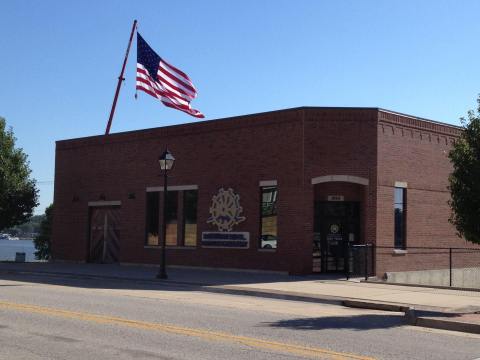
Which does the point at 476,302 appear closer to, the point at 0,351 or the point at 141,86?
the point at 0,351

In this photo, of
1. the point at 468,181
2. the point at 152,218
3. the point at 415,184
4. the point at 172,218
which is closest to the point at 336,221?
the point at 415,184

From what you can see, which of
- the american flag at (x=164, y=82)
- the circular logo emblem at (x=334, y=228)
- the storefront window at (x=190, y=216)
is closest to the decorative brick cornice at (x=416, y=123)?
the circular logo emblem at (x=334, y=228)

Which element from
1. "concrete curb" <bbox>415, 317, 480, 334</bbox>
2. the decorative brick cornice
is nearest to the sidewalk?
"concrete curb" <bbox>415, 317, 480, 334</bbox>

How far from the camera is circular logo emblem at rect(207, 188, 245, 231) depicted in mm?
25328

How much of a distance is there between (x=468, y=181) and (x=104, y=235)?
67.7ft

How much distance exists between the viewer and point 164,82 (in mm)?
28703

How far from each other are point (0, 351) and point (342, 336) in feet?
17.3

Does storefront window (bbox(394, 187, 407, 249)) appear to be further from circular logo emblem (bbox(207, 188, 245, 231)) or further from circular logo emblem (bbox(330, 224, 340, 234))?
circular logo emblem (bbox(207, 188, 245, 231))

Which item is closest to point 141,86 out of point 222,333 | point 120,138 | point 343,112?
point 120,138

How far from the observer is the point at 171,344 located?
922cm

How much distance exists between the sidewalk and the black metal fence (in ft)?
5.13

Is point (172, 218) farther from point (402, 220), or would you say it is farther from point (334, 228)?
point (402, 220)

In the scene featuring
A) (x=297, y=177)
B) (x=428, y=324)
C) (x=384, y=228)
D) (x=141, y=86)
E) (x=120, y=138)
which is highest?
(x=141, y=86)

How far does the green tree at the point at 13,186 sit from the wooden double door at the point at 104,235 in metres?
4.38
